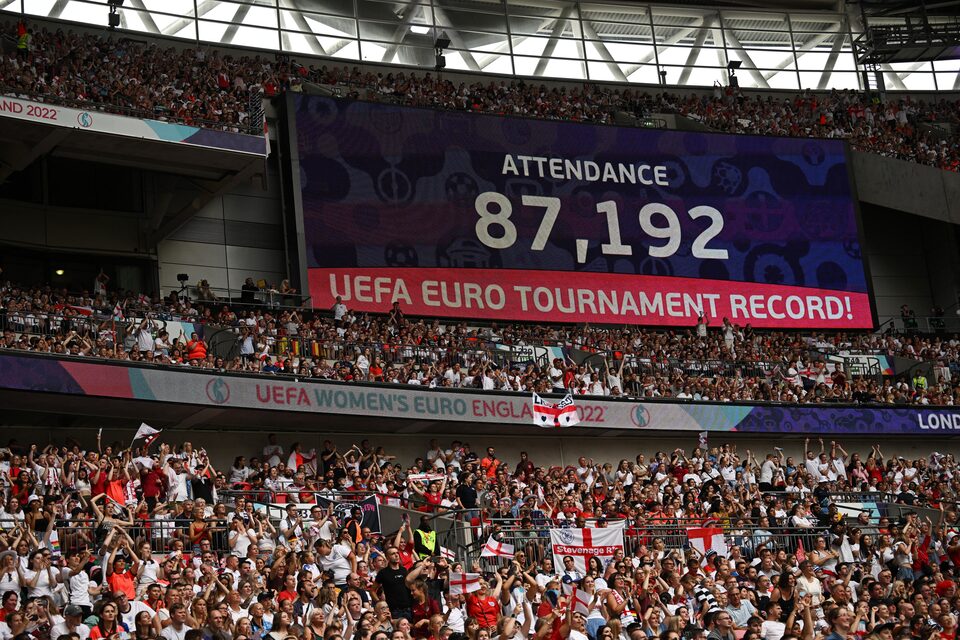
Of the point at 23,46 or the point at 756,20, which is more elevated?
the point at 756,20

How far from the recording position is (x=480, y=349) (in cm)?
2952

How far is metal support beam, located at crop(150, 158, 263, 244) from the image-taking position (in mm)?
30098

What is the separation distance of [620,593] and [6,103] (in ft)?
53.9

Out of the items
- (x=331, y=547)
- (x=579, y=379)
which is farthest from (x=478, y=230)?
(x=331, y=547)

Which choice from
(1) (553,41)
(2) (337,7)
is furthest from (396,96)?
(1) (553,41)

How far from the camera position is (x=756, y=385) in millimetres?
31828

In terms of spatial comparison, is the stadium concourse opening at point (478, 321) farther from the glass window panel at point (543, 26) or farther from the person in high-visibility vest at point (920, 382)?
the person in high-visibility vest at point (920, 382)

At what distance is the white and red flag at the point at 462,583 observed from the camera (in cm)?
1602

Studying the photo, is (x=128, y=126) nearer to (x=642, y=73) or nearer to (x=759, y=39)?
(x=642, y=73)

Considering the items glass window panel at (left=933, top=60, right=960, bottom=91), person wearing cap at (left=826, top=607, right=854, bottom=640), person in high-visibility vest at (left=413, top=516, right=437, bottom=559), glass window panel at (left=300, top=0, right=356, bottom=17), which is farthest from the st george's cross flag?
glass window panel at (left=933, top=60, right=960, bottom=91)

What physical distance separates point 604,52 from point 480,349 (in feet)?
54.0

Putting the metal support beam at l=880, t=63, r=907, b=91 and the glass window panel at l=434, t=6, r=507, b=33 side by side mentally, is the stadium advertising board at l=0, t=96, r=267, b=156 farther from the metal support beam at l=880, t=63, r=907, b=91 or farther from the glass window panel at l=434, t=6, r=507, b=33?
the metal support beam at l=880, t=63, r=907, b=91

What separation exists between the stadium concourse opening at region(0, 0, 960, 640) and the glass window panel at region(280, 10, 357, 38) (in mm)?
100

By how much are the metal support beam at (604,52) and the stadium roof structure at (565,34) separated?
32mm
